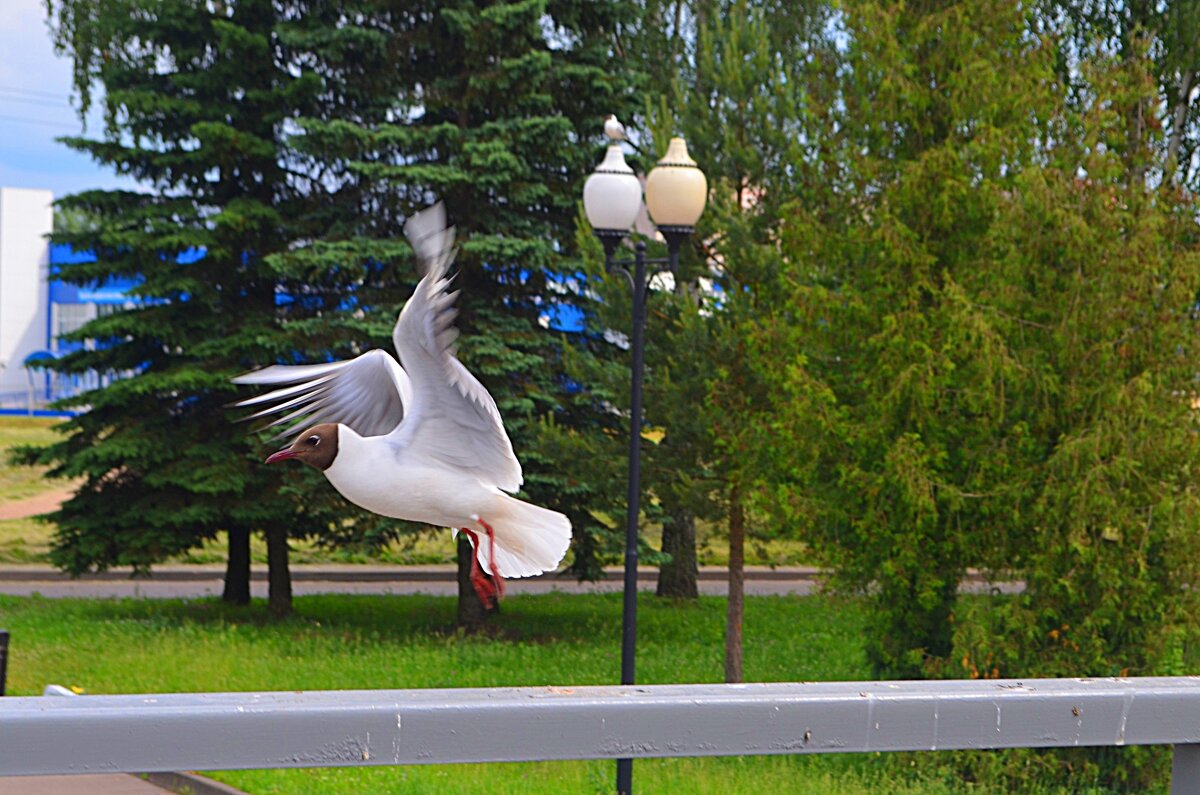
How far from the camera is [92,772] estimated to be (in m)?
2.08

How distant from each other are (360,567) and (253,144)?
10.9 meters

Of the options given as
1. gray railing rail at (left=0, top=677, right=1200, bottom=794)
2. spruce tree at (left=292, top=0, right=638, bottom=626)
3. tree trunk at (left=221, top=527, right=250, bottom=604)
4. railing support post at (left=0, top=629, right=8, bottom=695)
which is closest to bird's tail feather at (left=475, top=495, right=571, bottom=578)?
gray railing rail at (left=0, top=677, right=1200, bottom=794)

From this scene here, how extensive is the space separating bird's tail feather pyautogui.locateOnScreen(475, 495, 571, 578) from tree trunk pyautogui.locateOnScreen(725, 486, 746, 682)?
11.0 meters

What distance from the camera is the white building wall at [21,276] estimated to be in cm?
5903

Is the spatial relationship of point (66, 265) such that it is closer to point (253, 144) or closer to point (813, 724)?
point (253, 144)

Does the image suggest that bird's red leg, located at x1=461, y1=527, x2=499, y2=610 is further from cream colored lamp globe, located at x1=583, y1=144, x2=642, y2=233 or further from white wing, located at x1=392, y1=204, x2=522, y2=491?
cream colored lamp globe, located at x1=583, y1=144, x2=642, y2=233

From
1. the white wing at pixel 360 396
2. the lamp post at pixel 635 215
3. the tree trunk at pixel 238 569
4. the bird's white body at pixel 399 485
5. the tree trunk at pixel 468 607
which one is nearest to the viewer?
the bird's white body at pixel 399 485

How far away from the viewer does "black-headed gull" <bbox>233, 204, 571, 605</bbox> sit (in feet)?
13.7

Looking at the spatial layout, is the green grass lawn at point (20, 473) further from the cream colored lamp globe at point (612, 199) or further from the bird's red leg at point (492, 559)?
the bird's red leg at point (492, 559)

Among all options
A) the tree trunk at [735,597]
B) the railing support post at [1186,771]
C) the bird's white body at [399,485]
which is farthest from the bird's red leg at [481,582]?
the tree trunk at [735,597]

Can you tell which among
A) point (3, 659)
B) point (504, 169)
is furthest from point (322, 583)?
point (3, 659)

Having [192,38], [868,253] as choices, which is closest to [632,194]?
[868,253]

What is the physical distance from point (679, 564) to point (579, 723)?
20.4 m

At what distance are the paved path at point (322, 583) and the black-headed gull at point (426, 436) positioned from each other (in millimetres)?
17431
